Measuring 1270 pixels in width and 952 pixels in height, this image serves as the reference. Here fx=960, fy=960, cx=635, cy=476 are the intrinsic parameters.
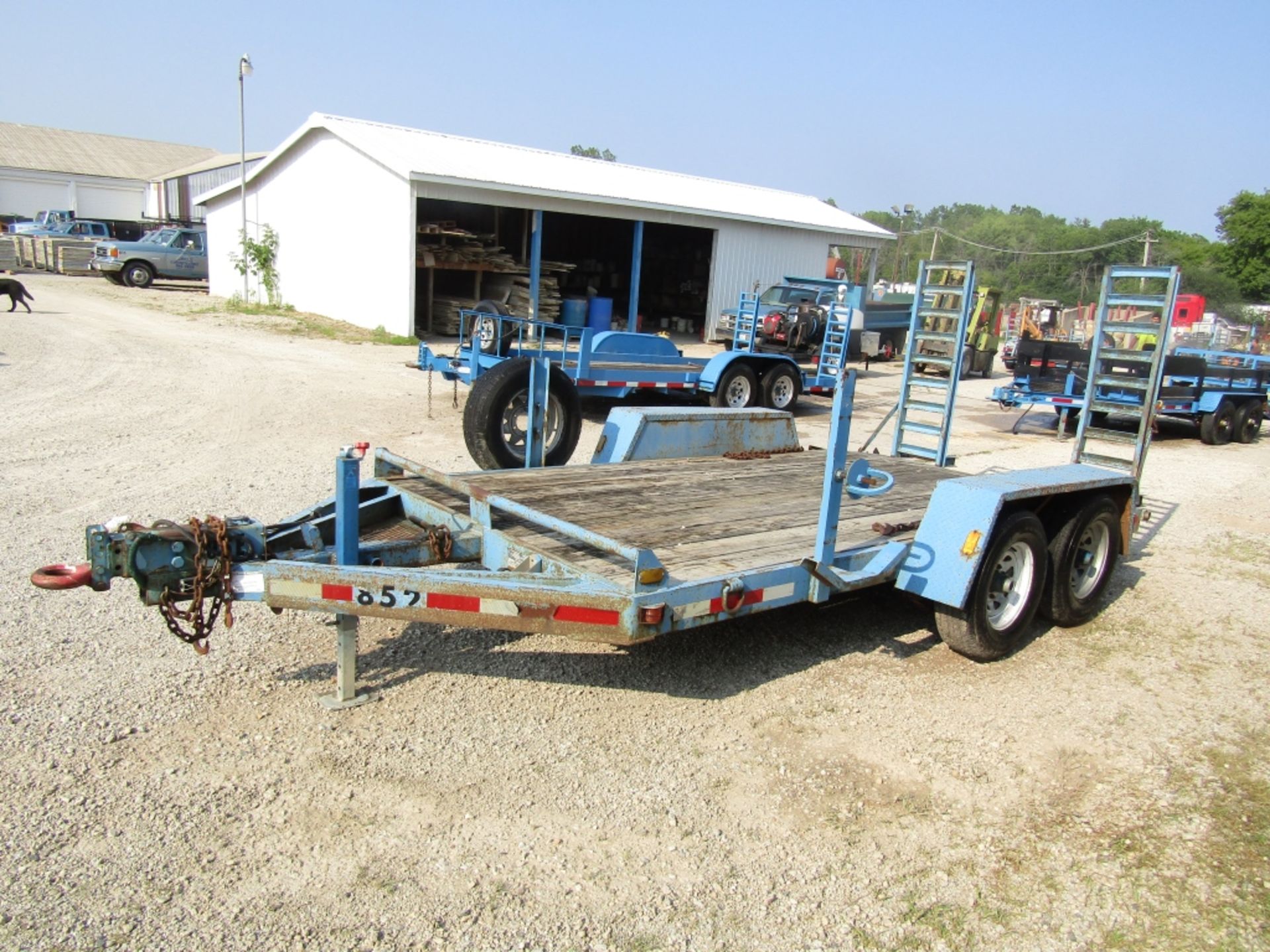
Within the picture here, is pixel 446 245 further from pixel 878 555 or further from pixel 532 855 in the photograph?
pixel 532 855

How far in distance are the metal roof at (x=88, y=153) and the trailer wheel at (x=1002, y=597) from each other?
54.7 m

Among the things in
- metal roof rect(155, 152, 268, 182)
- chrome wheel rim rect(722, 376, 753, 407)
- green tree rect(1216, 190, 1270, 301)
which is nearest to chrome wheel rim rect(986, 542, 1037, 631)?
chrome wheel rim rect(722, 376, 753, 407)

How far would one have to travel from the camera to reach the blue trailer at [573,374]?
23.5ft

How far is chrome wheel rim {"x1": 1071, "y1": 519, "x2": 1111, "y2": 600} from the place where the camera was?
19.0 feet

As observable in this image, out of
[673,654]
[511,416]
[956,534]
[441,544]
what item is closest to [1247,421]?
[511,416]

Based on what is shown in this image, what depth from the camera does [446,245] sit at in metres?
20.7

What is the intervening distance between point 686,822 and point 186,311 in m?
21.9

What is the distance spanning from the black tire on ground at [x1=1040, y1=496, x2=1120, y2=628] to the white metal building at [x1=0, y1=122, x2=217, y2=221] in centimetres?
5308

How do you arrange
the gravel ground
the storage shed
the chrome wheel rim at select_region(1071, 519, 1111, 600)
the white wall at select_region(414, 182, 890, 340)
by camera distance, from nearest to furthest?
1. the gravel ground
2. the chrome wheel rim at select_region(1071, 519, 1111, 600)
3. the storage shed
4. the white wall at select_region(414, 182, 890, 340)

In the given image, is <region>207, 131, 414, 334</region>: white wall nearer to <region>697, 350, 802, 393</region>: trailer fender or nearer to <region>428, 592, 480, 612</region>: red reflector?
<region>697, 350, 802, 393</region>: trailer fender

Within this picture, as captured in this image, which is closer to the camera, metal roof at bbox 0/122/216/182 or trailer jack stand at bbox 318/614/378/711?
trailer jack stand at bbox 318/614/378/711

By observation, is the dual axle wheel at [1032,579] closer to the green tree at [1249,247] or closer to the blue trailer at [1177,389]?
the blue trailer at [1177,389]

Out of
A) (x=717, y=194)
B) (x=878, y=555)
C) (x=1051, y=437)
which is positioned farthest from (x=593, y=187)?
(x=878, y=555)

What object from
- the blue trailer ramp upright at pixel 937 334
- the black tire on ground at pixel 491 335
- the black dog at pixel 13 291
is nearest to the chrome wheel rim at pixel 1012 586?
the blue trailer ramp upright at pixel 937 334
